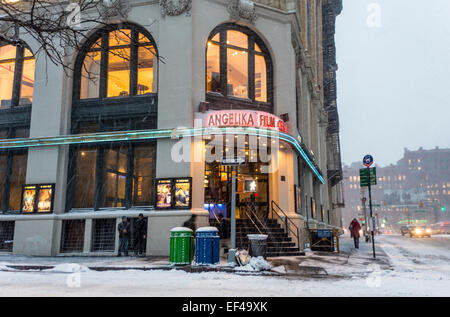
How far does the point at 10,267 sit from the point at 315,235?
1335cm

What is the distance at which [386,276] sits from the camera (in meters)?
10.7

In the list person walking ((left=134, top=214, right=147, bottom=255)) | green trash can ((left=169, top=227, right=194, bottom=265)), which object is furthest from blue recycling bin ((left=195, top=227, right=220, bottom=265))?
person walking ((left=134, top=214, right=147, bottom=255))

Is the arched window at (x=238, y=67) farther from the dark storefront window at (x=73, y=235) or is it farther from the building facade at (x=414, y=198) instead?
the building facade at (x=414, y=198)

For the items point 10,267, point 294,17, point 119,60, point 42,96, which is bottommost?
point 10,267

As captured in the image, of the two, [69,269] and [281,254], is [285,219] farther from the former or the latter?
[69,269]

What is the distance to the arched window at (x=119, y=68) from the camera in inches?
747

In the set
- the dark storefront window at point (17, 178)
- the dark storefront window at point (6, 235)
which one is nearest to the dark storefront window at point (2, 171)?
the dark storefront window at point (17, 178)

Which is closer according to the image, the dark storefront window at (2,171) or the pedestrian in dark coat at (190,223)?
the pedestrian in dark coat at (190,223)

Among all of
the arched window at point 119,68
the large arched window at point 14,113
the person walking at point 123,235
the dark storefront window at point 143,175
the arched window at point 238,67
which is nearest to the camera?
the person walking at point 123,235

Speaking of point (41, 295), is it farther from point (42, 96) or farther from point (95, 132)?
point (42, 96)

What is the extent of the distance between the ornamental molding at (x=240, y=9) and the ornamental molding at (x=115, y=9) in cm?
490

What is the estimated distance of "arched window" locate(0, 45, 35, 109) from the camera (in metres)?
20.5
